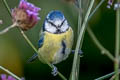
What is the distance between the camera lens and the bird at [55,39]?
1.56 metres

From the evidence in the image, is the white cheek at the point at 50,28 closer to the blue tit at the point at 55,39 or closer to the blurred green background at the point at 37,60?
the blue tit at the point at 55,39

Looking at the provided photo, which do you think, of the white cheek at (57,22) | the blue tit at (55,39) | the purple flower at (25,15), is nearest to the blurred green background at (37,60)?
the blue tit at (55,39)

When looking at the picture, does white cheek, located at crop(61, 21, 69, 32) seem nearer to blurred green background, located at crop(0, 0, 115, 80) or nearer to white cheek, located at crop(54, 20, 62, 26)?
white cheek, located at crop(54, 20, 62, 26)

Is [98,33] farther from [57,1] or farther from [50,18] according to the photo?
[50,18]

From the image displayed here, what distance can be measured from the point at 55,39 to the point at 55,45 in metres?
0.03

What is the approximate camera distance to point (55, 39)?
1.62 metres

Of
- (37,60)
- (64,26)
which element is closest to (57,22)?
(64,26)

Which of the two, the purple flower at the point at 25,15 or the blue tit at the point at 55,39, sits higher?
the purple flower at the point at 25,15

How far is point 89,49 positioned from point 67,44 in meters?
1.15

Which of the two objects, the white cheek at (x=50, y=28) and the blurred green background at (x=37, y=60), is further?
the blurred green background at (x=37, y=60)

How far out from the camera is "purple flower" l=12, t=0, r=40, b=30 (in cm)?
110

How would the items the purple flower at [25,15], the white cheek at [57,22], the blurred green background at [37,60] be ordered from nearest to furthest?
the purple flower at [25,15] < the white cheek at [57,22] < the blurred green background at [37,60]

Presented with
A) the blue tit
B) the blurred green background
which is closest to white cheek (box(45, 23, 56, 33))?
the blue tit

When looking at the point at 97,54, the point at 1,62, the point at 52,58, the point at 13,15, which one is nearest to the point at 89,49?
the point at 97,54
